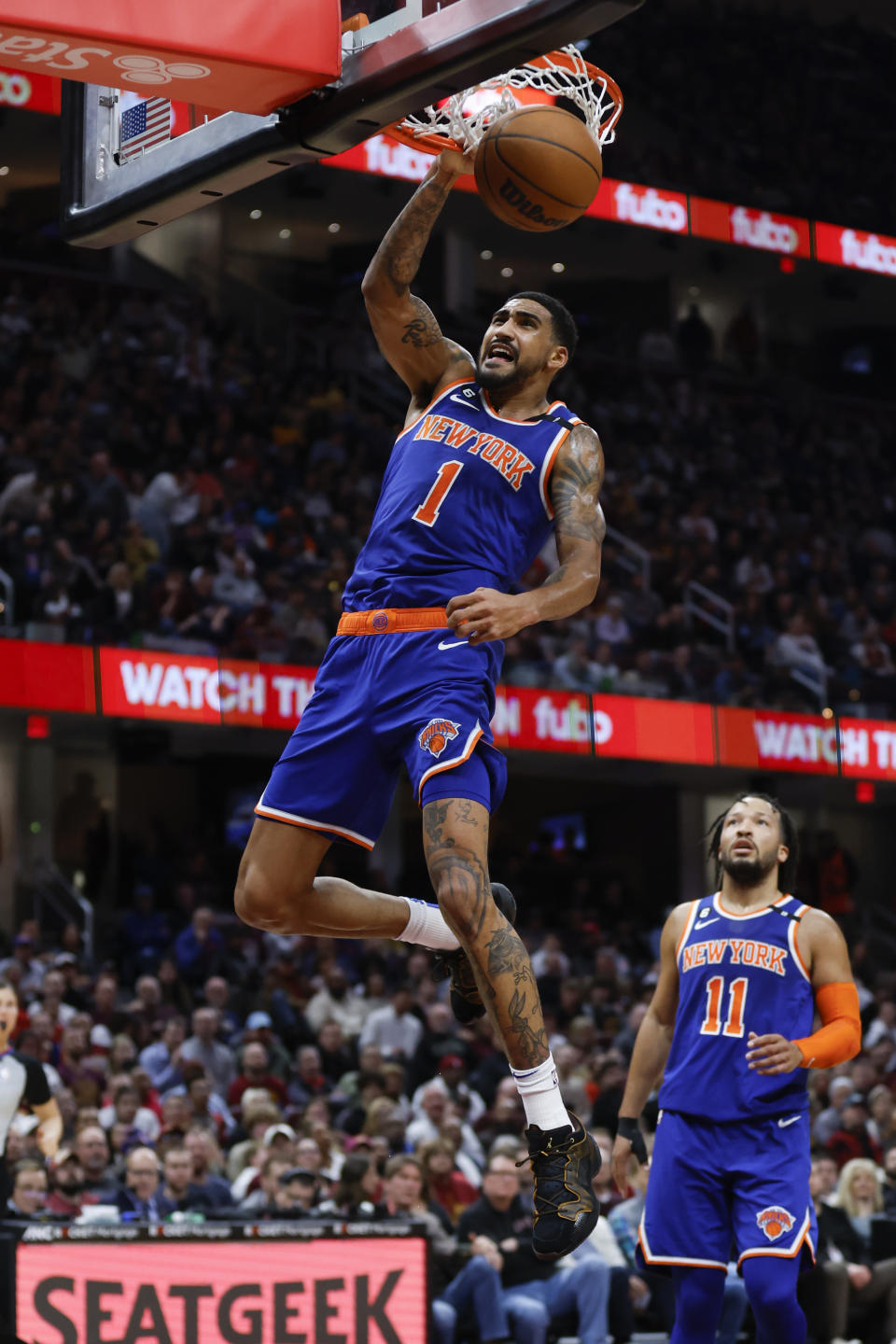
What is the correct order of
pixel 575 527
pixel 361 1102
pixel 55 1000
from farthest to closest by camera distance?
1. pixel 55 1000
2. pixel 361 1102
3. pixel 575 527

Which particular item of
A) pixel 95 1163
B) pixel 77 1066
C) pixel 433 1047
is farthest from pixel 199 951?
pixel 95 1163

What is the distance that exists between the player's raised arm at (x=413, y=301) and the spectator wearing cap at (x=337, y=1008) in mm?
10361

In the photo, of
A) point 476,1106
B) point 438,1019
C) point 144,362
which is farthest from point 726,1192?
point 144,362

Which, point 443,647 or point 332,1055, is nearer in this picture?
point 443,647

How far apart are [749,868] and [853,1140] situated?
7.08 meters

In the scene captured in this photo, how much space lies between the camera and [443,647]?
5.12m

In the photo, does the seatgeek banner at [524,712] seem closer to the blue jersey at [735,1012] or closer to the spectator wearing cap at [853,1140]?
the spectator wearing cap at [853,1140]

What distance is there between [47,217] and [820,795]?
13.2m

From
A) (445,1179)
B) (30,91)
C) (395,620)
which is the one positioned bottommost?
(445,1179)

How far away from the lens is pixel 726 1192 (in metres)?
6.47

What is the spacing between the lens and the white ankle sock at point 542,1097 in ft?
15.6

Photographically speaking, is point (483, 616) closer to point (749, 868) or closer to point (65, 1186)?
point (749, 868)

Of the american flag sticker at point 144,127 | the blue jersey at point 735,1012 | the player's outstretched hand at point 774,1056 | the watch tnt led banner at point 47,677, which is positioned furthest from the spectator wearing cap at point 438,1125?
the american flag sticker at point 144,127

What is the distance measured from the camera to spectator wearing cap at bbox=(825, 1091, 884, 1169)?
1302cm
